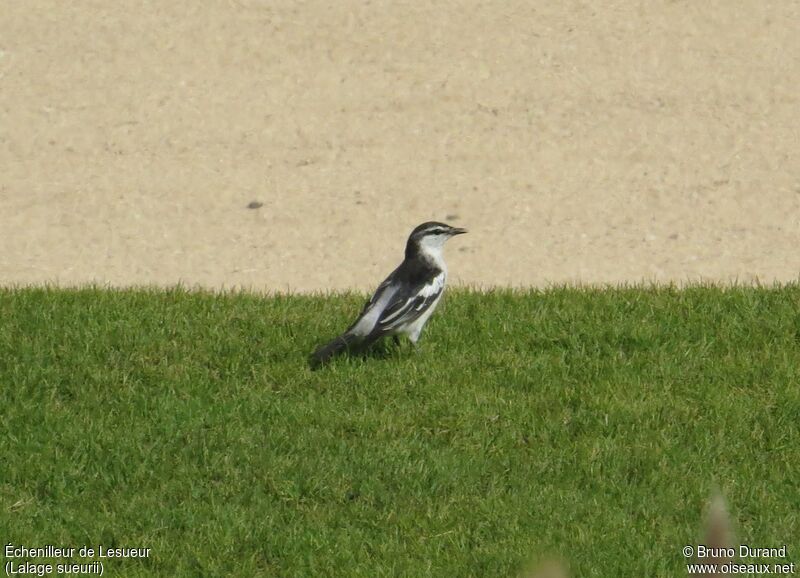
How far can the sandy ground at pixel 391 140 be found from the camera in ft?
32.1

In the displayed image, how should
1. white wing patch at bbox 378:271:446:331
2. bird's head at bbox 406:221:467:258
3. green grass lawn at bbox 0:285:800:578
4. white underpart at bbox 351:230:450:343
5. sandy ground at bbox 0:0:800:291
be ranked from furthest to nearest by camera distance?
sandy ground at bbox 0:0:800:291 → bird's head at bbox 406:221:467:258 → white underpart at bbox 351:230:450:343 → white wing patch at bbox 378:271:446:331 → green grass lawn at bbox 0:285:800:578

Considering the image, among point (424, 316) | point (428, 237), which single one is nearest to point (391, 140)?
point (428, 237)

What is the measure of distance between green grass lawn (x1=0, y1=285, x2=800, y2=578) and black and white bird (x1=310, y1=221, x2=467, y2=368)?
156 mm

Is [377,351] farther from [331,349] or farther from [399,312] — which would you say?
[399,312]

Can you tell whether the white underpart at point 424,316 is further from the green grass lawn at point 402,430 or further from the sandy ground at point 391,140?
the sandy ground at point 391,140

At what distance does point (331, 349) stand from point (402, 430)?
93 centimetres

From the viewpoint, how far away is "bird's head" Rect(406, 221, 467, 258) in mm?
8031

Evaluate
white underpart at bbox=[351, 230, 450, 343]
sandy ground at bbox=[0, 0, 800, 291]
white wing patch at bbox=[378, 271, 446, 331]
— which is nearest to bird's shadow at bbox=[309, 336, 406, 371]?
white underpart at bbox=[351, 230, 450, 343]

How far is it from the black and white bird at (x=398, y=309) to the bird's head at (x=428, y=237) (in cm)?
12

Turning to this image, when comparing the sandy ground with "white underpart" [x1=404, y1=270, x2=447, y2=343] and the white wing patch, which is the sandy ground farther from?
the white wing patch

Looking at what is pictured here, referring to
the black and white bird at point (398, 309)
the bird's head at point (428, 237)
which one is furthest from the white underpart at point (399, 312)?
the bird's head at point (428, 237)

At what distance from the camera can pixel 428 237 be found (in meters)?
8.09

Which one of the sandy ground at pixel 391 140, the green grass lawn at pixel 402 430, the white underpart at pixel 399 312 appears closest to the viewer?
the green grass lawn at pixel 402 430

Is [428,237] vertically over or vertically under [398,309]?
over
